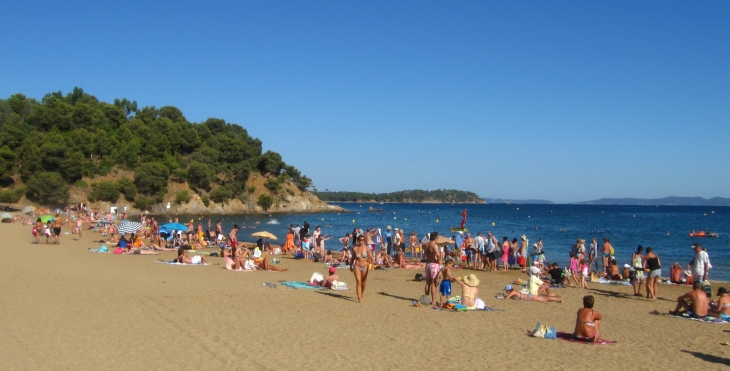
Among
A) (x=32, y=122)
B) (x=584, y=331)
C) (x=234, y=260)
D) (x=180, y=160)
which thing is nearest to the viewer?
(x=584, y=331)

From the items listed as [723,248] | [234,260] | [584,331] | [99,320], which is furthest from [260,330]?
[723,248]

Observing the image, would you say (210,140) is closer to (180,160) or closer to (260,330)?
(180,160)

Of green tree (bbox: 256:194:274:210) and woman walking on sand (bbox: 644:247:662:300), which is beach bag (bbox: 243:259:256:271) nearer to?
woman walking on sand (bbox: 644:247:662:300)

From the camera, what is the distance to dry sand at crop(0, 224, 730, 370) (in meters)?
6.98

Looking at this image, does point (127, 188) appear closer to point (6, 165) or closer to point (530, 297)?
point (6, 165)

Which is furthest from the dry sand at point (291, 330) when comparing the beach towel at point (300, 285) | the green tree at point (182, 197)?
the green tree at point (182, 197)

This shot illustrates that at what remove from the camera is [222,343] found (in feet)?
25.0

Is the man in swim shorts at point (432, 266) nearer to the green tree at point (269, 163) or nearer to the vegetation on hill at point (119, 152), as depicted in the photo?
the vegetation on hill at point (119, 152)

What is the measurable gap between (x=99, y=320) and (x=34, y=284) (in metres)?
4.36

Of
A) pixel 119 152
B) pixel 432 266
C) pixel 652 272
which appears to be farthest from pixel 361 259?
pixel 119 152

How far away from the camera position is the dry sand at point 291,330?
6984 millimetres

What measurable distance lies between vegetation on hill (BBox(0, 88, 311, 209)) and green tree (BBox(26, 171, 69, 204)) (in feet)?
0.30

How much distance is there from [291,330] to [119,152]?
2593 inches

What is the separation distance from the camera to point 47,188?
54.7 metres
